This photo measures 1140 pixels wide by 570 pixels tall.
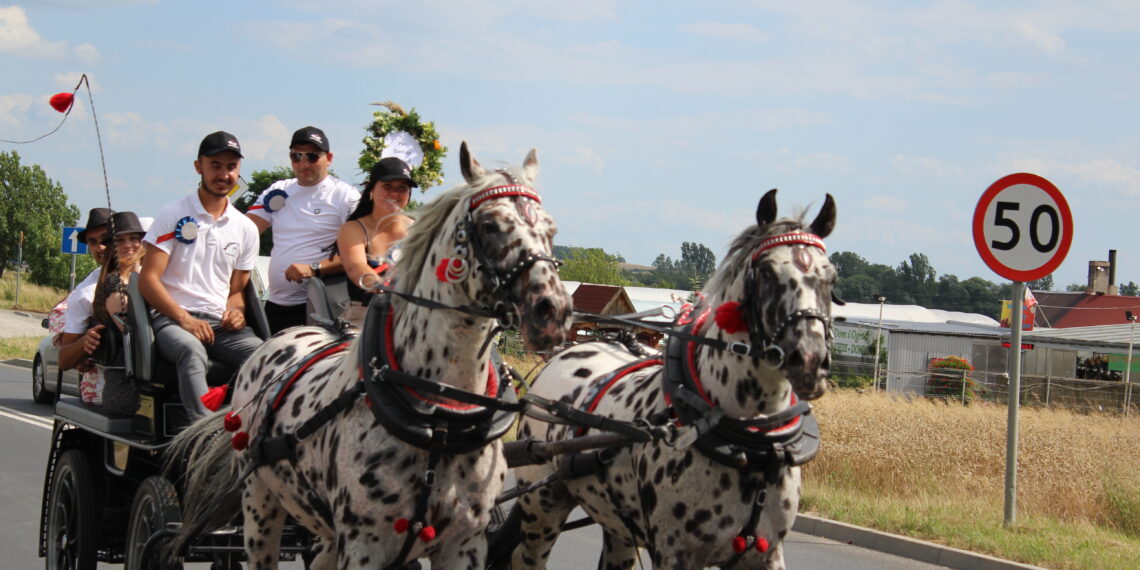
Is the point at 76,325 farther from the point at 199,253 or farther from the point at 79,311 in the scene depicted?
the point at 199,253

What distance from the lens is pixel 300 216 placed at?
22.1ft

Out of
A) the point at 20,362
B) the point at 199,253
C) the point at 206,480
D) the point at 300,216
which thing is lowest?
the point at 20,362

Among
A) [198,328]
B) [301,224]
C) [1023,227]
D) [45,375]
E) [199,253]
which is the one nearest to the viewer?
[198,328]

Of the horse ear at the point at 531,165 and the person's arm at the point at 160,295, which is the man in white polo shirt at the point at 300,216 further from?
the horse ear at the point at 531,165

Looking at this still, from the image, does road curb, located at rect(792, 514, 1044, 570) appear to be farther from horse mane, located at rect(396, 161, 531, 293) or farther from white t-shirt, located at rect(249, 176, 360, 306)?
horse mane, located at rect(396, 161, 531, 293)

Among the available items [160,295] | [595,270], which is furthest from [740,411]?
[595,270]

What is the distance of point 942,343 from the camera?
149ft

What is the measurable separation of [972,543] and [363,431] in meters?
6.10

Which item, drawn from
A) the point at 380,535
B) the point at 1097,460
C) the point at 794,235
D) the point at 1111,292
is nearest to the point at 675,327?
the point at 794,235

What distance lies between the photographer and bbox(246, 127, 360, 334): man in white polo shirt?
6.66 metres

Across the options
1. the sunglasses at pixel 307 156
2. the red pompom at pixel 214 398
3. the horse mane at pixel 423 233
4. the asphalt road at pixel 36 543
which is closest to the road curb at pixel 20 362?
the asphalt road at pixel 36 543

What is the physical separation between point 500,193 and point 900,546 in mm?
6209

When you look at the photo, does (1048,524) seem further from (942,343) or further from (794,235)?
(942,343)

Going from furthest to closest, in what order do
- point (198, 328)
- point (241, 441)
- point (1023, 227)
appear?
point (1023, 227) < point (198, 328) < point (241, 441)
